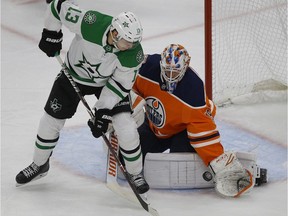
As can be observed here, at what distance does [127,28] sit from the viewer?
3.29 metres

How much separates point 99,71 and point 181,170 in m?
0.58

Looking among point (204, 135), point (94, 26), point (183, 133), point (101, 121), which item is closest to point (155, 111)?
point (183, 133)

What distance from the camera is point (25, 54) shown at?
17.6 feet

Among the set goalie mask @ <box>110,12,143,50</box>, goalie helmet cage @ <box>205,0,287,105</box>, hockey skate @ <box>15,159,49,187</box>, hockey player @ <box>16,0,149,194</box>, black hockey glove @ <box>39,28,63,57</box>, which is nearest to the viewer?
goalie mask @ <box>110,12,143,50</box>

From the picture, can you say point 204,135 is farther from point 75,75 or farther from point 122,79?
point 75,75

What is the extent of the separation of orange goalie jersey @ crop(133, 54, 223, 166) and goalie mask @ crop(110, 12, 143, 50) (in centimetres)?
37

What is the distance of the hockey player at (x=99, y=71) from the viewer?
3400 millimetres

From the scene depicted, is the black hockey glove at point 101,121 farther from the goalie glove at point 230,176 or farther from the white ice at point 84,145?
the goalie glove at point 230,176

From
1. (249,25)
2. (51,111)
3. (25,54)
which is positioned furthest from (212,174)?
(25,54)

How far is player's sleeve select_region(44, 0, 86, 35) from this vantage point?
3465 millimetres

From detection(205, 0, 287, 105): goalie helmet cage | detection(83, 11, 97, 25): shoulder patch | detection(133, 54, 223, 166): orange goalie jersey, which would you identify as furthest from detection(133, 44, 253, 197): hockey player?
detection(205, 0, 287, 105): goalie helmet cage

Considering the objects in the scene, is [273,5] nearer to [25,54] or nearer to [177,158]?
[177,158]

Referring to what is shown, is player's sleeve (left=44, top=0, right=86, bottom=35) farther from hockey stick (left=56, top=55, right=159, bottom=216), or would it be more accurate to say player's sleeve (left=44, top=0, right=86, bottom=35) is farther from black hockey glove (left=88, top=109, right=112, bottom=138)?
black hockey glove (left=88, top=109, right=112, bottom=138)

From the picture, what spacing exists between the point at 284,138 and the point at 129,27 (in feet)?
4.27
